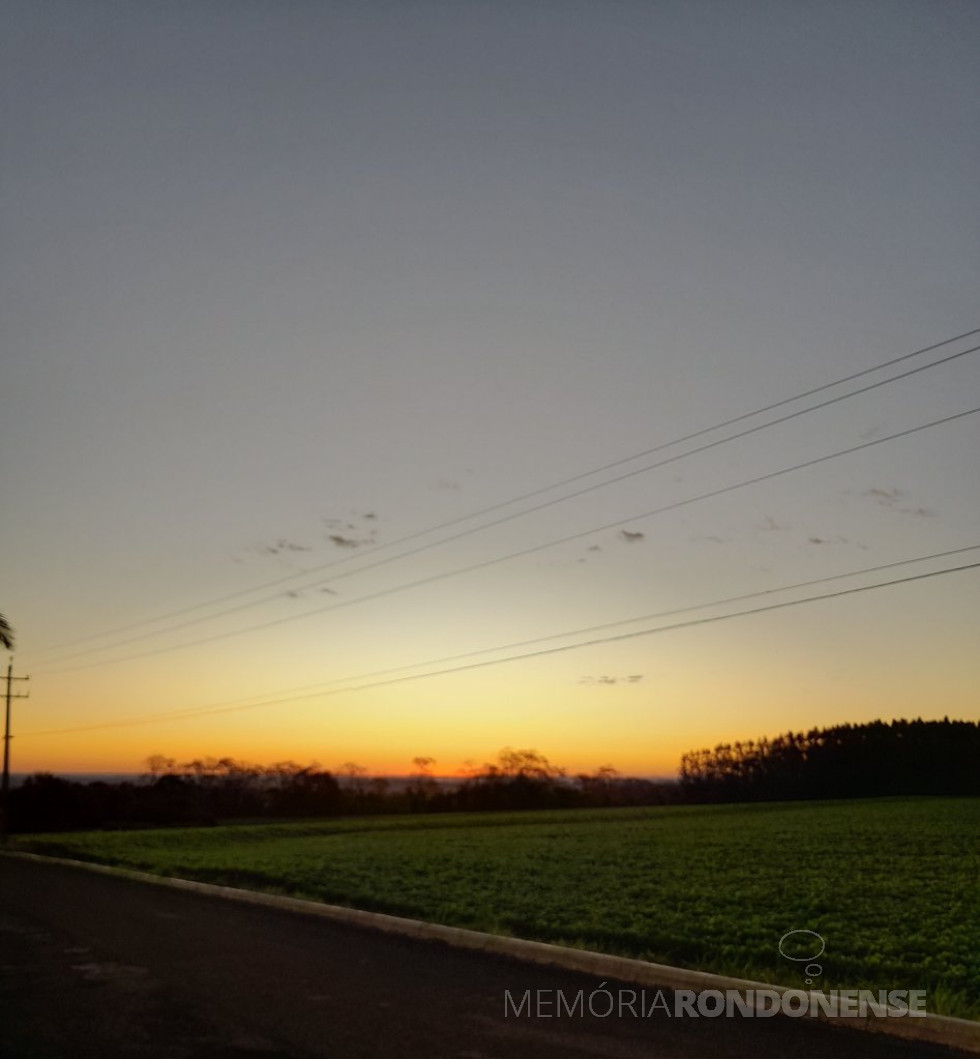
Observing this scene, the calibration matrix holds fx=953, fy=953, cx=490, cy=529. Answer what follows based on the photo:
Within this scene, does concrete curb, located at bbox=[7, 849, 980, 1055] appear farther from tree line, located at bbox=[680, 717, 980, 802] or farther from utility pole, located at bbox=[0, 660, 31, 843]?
tree line, located at bbox=[680, 717, 980, 802]

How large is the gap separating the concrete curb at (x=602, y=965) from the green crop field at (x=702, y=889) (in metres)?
1.03

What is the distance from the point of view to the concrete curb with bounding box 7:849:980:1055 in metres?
9.20

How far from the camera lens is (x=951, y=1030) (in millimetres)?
9070

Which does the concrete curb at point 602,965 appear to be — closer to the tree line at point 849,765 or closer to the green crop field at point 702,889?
the green crop field at point 702,889

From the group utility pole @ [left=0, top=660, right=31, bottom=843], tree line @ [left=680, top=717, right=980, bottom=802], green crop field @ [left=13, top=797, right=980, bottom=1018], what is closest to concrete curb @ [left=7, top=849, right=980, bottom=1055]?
green crop field @ [left=13, top=797, right=980, bottom=1018]

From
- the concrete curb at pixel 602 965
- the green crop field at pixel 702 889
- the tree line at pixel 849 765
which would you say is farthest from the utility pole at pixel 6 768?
the tree line at pixel 849 765

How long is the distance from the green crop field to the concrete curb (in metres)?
1.03

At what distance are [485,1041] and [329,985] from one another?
3239 millimetres

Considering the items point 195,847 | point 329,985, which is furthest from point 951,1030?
point 195,847

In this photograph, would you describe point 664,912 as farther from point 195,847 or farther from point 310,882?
point 195,847

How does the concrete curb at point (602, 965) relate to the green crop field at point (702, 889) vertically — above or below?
above

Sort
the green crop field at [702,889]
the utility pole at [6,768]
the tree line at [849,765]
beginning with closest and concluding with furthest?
the green crop field at [702,889] → the utility pole at [6,768] → the tree line at [849,765]

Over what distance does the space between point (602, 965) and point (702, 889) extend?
11082mm

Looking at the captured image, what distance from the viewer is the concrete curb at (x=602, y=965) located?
30.2 ft
